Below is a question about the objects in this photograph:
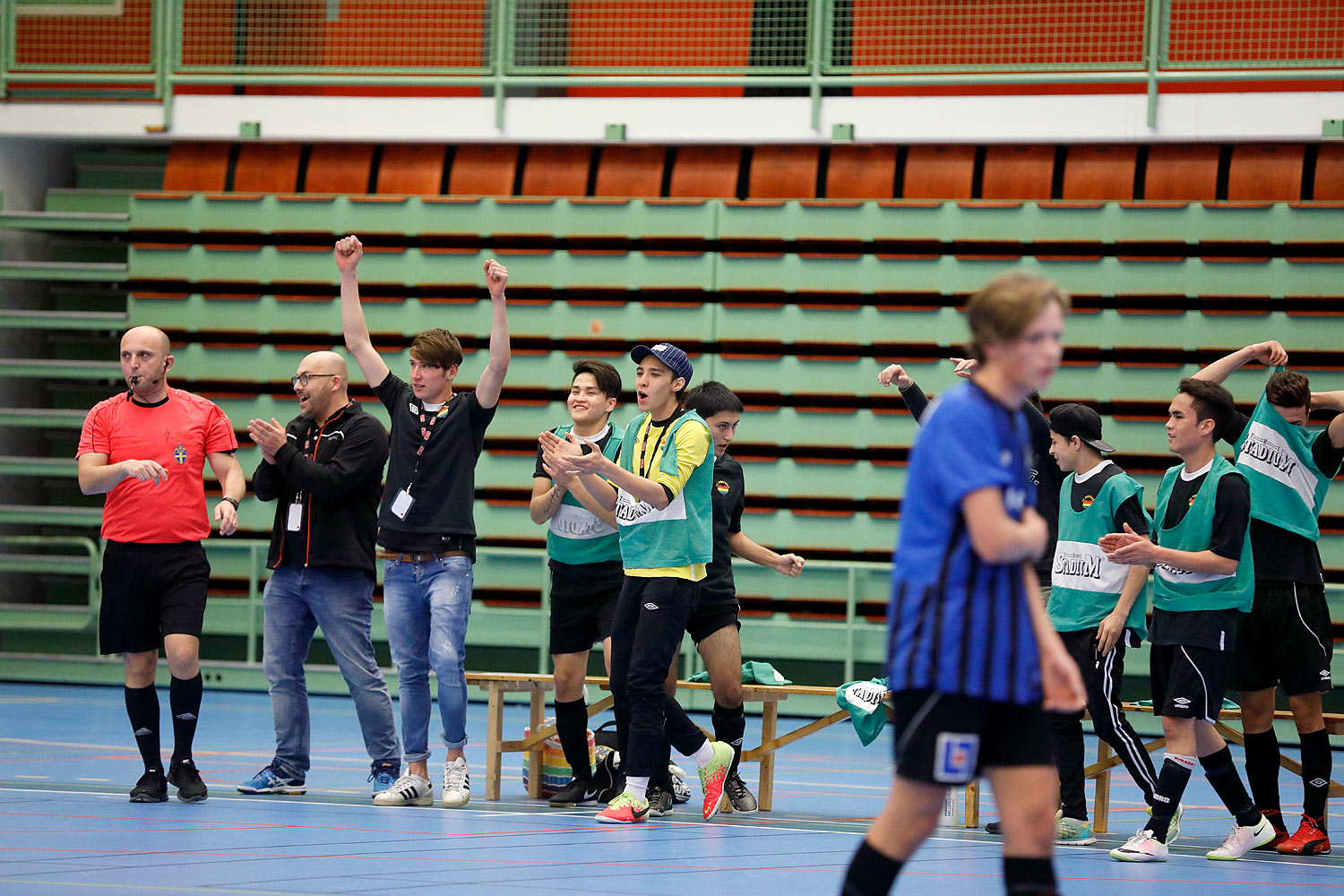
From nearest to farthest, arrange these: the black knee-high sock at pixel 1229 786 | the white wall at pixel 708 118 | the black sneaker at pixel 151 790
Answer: the black knee-high sock at pixel 1229 786 < the black sneaker at pixel 151 790 < the white wall at pixel 708 118

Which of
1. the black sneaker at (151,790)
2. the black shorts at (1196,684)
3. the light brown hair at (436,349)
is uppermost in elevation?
the light brown hair at (436,349)

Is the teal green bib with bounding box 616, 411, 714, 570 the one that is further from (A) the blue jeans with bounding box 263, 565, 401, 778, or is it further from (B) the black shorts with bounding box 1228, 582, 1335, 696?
(B) the black shorts with bounding box 1228, 582, 1335, 696

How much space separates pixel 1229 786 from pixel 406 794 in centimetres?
339

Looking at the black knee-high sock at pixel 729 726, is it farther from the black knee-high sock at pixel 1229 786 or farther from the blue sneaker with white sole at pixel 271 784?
the black knee-high sock at pixel 1229 786

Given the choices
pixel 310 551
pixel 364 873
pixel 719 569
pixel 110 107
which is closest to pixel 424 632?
pixel 310 551

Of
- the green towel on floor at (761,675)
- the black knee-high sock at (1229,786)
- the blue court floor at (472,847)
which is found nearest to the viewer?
the blue court floor at (472,847)

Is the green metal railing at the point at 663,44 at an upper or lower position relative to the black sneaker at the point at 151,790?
upper

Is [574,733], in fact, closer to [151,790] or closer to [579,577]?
[579,577]

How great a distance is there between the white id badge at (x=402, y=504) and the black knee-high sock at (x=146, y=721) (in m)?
1.26

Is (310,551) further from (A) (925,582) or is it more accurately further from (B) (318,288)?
(B) (318,288)

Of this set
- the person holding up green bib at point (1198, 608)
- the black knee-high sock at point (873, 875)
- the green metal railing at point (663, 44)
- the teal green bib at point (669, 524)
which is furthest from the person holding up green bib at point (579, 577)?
the green metal railing at point (663, 44)

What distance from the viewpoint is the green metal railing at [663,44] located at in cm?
1114

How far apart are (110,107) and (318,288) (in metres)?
2.32

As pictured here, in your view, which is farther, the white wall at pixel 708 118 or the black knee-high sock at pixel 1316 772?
the white wall at pixel 708 118
